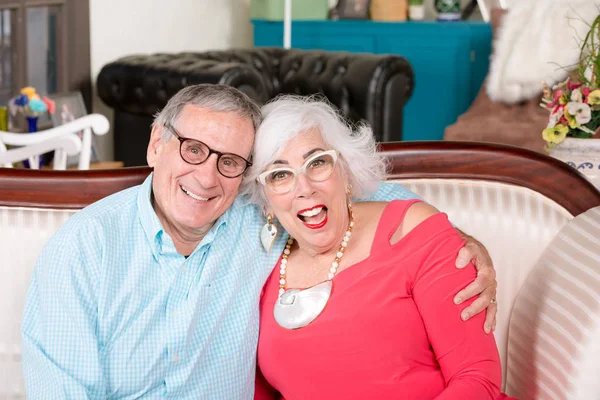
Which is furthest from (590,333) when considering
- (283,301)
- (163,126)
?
(163,126)

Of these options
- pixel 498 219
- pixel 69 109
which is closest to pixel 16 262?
pixel 498 219

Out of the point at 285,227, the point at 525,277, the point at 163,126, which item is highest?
the point at 163,126

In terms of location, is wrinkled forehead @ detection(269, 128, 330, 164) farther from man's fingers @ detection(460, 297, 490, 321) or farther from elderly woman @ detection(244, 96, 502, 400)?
man's fingers @ detection(460, 297, 490, 321)

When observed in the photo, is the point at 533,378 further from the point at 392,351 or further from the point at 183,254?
the point at 183,254

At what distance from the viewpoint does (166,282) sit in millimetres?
1779

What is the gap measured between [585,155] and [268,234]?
1110mm

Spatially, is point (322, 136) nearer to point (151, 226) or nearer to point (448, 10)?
point (151, 226)

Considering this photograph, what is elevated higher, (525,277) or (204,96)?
(204,96)

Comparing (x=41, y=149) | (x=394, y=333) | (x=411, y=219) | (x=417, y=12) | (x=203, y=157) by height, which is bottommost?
(x=394, y=333)

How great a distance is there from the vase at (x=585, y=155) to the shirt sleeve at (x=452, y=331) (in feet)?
3.04

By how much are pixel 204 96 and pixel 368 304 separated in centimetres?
54

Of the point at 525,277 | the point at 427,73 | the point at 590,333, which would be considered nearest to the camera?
the point at 590,333

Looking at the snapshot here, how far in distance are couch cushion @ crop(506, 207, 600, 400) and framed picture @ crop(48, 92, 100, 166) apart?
9.66 feet

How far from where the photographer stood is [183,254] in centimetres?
187
